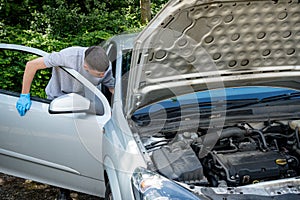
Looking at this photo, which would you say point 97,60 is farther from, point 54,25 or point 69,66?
point 54,25

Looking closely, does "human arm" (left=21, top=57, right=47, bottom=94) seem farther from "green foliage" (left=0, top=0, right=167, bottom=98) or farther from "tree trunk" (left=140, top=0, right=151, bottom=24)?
"tree trunk" (left=140, top=0, right=151, bottom=24)

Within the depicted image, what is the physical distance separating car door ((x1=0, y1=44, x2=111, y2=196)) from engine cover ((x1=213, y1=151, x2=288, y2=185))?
38.6 inches

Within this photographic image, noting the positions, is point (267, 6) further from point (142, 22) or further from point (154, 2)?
point (154, 2)

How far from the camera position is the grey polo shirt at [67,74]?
334 cm

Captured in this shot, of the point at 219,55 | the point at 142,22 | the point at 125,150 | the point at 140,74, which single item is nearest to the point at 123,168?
the point at 125,150

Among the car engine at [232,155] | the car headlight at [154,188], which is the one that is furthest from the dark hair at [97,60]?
the car headlight at [154,188]

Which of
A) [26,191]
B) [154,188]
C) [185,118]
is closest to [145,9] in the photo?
[26,191]

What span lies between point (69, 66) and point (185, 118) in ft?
3.54

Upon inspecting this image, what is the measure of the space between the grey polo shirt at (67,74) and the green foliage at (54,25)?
1.15 m

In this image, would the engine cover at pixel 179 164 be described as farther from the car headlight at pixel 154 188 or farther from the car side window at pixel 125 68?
the car side window at pixel 125 68

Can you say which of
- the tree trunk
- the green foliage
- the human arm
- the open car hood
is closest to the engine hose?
the open car hood

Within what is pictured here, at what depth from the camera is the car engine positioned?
236 centimetres

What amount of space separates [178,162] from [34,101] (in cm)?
148

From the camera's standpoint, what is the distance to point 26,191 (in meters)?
4.12
